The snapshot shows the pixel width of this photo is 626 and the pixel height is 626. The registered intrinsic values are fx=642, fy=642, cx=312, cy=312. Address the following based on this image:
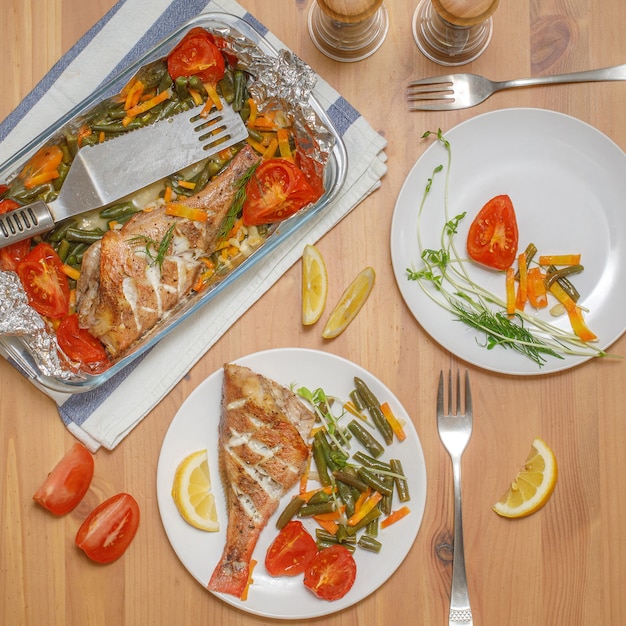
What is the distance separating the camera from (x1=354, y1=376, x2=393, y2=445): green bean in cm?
262

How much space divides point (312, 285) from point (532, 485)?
125 centimetres

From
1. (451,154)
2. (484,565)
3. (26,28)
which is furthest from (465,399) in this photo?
(26,28)

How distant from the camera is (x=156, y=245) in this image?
2461 millimetres

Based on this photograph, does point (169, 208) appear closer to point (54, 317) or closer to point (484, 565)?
point (54, 317)

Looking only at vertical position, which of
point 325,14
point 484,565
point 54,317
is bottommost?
point 484,565

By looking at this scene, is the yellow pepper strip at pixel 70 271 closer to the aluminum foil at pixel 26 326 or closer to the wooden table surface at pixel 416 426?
the aluminum foil at pixel 26 326

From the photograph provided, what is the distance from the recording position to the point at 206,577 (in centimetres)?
263

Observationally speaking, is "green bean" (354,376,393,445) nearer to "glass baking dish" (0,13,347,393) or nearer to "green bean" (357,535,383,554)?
"green bean" (357,535,383,554)

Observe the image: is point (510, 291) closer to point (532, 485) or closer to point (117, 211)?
point (532, 485)

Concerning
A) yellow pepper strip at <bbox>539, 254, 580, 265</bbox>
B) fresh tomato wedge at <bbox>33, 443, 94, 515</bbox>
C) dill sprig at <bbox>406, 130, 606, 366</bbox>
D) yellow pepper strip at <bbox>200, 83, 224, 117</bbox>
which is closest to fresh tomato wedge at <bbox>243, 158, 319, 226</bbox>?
yellow pepper strip at <bbox>200, 83, 224, 117</bbox>

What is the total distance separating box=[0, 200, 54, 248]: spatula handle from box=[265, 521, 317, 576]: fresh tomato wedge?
60.2 inches

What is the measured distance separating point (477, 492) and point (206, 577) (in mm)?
1186

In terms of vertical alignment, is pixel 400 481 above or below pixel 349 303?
below

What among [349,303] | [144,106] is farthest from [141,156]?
[349,303]
